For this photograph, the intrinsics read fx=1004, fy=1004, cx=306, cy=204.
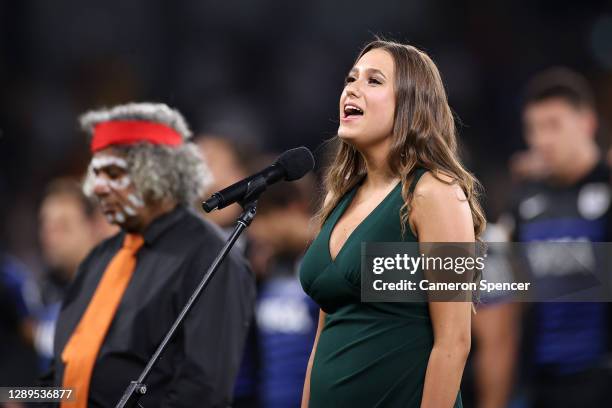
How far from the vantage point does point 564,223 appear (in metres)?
4.60

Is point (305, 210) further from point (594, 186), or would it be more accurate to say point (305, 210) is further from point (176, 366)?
point (176, 366)

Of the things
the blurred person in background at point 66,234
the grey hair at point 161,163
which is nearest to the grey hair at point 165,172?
the grey hair at point 161,163

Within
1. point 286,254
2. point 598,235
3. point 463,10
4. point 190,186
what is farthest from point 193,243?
point 463,10


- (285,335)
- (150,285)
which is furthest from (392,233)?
(285,335)

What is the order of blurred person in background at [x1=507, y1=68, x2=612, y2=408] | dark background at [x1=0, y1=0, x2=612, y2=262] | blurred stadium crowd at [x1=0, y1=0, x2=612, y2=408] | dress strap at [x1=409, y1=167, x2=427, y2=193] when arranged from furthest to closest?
1. dark background at [x1=0, y1=0, x2=612, y2=262]
2. blurred stadium crowd at [x1=0, y1=0, x2=612, y2=408]
3. blurred person in background at [x1=507, y1=68, x2=612, y2=408]
4. dress strap at [x1=409, y1=167, x2=427, y2=193]

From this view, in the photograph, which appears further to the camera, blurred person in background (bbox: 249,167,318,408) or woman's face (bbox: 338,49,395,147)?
blurred person in background (bbox: 249,167,318,408)

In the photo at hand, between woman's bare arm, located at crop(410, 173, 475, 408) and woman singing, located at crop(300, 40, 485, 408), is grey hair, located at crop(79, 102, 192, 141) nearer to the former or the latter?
woman singing, located at crop(300, 40, 485, 408)

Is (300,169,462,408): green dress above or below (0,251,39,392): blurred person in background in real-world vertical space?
below

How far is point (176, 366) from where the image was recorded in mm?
2818

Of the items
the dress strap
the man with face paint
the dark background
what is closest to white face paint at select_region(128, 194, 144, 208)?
the man with face paint

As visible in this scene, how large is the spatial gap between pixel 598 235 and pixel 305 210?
53.0 inches

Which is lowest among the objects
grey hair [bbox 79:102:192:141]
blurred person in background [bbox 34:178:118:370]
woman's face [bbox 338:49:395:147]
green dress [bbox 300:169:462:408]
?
green dress [bbox 300:169:462:408]

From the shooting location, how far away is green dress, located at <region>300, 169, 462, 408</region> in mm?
2145

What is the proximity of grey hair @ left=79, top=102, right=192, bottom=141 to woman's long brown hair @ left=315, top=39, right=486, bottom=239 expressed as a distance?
3.68 feet
